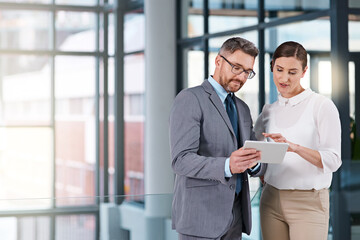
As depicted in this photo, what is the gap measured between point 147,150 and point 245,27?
277cm

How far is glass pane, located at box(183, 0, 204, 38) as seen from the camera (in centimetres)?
831

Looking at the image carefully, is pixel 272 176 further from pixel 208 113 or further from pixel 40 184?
pixel 40 184

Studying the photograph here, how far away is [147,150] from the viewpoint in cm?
899

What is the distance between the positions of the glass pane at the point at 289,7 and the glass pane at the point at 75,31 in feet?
13.5

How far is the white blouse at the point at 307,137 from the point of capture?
259 cm

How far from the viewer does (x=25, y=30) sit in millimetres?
9734

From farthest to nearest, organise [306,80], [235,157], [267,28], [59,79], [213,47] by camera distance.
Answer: [59,79]
[213,47]
[267,28]
[306,80]
[235,157]

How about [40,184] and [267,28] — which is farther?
[40,184]

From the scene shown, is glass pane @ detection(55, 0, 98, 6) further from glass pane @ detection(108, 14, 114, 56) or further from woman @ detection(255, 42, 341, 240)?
woman @ detection(255, 42, 341, 240)

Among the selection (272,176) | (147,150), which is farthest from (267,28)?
(272,176)

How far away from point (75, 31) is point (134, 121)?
69.8 inches

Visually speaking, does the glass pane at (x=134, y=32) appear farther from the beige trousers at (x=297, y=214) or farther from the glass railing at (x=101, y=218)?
the beige trousers at (x=297, y=214)

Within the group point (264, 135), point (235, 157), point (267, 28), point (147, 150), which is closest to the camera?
point (235, 157)

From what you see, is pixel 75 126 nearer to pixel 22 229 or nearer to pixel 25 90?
pixel 25 90
